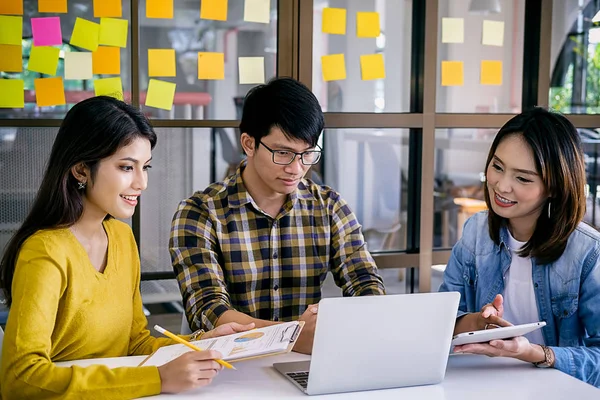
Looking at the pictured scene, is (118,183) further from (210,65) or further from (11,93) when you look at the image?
(210,65)

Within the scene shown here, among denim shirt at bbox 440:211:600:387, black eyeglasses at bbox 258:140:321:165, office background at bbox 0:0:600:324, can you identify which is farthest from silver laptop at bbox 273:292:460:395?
office background at bbox 0:0:600:324

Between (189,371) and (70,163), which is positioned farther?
(70,163)

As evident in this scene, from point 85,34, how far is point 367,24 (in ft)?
3.32

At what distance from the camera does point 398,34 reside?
2.94 m

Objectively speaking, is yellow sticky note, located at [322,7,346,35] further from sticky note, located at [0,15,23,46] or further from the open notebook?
the open notebook

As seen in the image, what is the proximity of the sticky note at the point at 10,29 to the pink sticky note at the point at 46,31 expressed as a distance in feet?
0.15

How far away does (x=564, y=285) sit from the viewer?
2.03 meters

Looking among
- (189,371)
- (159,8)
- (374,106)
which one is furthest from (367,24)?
(189,371)

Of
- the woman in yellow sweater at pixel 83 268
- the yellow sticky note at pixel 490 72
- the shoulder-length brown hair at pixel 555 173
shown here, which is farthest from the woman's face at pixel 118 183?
the yellow sticky note at pixel 490 72

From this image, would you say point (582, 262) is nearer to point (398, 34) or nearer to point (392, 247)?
point (392, 247)

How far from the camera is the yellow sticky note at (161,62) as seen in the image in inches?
102

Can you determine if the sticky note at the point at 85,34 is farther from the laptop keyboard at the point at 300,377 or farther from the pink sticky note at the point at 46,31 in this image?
the laptop keyboard at the point at 300,377

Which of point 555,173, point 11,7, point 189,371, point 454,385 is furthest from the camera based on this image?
point 11,7

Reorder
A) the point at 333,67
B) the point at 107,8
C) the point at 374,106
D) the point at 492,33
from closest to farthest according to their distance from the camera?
the point at 107,8 → the point at 333,67 → the point at 374,106 → the point at 492,33
